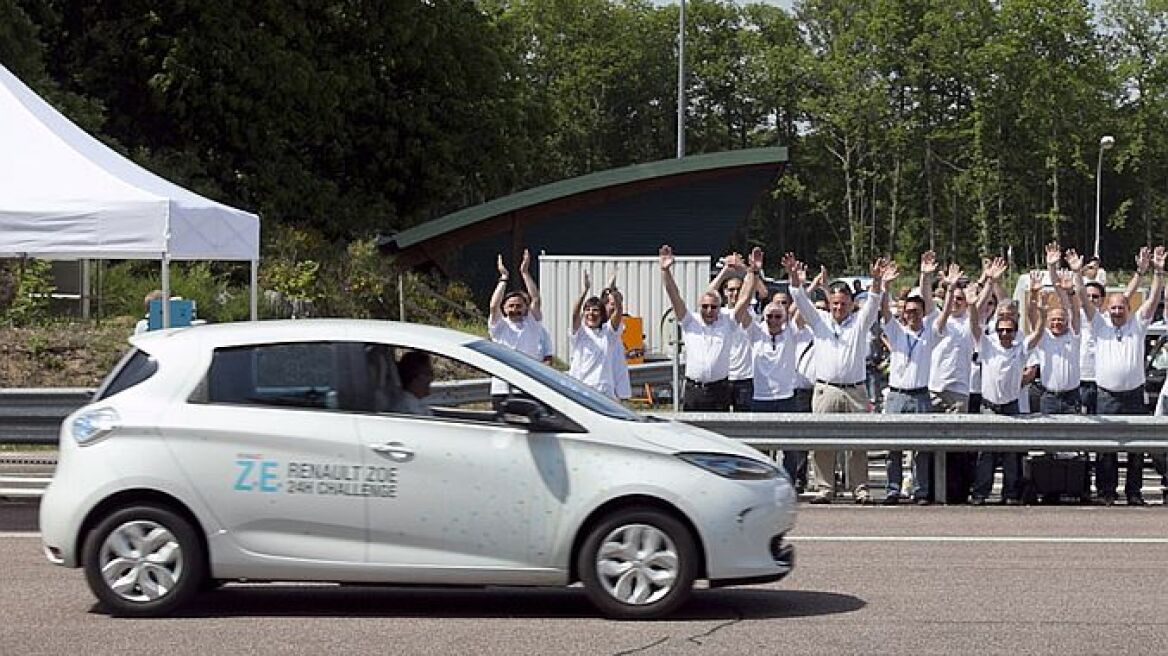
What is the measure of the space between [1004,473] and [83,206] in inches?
301

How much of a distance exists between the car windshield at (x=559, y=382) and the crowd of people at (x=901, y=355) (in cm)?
544

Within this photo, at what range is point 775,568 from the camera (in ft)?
33.4

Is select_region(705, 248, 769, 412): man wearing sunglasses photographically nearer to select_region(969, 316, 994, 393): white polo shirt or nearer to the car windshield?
select_region(969, 316, 994, 393): white polo shirt

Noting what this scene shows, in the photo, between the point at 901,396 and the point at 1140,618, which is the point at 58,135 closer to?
the point at 901,396

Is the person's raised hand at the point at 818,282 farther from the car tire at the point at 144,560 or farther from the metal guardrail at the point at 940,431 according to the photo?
the car tire at the point at 144,560

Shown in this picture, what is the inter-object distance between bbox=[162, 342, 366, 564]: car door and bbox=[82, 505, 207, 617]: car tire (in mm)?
205

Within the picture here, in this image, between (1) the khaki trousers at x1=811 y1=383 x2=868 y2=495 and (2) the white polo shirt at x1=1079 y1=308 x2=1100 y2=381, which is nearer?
(1) the khaki trousers at x1=811 y1=383 x2=868 y2=495

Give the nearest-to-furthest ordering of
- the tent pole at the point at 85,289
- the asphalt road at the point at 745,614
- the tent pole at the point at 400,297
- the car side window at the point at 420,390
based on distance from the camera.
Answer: the asphalt road at the point at 745,614 < the car side window at the point at 420,390 < the tent pole at the point at 85,289 < the tent pole at the point at 400,297


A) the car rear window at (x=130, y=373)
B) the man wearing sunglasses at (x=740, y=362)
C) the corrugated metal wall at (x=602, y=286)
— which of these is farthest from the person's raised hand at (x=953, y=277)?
the corrugated metal wall at (x=602, y=286)

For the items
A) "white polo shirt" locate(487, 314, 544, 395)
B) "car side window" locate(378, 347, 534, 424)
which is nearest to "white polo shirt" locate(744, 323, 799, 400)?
"white polo shirt" locate(487, 314, 544, 395)

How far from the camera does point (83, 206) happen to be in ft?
51.8

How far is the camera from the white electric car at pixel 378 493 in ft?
32.6

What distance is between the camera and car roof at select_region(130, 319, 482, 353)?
33.5 feet

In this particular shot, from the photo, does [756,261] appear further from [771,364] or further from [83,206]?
[83,206]
